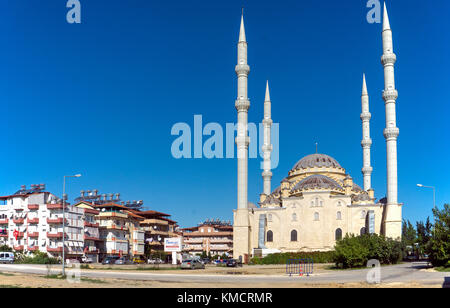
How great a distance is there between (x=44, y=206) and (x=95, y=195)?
2161 cm

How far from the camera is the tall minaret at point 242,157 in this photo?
74938 mm

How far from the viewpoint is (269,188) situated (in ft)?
299

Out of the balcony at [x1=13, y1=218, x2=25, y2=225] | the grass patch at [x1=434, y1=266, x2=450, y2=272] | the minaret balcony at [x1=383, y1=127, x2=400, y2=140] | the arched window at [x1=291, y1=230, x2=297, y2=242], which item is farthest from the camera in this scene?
the arched window at [x1=291, y1=230, x2=297, y2=242]

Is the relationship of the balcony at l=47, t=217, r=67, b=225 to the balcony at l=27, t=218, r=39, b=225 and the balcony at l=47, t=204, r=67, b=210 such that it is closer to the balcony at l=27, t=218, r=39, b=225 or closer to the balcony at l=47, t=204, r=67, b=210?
the balcony at l=47, t=204, r=67, b=210

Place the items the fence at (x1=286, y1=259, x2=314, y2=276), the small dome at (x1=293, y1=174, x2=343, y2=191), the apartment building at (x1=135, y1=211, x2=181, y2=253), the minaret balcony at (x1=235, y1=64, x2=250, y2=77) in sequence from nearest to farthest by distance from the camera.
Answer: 1. the fence at (x1=286, y1=259, x2=314, y2=276)
2. the minaret balcony at (x1=235, y1=64, x2=250, y2=77)
3. the small dome at (x1=293, y1=174, x2=343, y2=191)
4. the apartment building at (x1=135, y1=211, x2=181, y2=253)

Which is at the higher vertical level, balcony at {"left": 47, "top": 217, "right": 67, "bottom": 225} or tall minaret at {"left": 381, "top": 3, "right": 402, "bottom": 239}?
tall minaret at {"left": 381, "top": 3, "right": 402, "bottom": 239}

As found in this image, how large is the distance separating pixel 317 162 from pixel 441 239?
50505mm

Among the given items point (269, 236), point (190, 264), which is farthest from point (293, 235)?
point (190, 264)

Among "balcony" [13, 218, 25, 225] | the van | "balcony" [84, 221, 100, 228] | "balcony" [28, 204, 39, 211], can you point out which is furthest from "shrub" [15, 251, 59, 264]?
"balcony" [84, 221, 100, 228]

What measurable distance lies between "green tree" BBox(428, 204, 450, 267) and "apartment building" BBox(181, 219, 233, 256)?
77.5m

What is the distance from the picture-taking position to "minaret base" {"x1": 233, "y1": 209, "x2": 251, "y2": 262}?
74.8 m

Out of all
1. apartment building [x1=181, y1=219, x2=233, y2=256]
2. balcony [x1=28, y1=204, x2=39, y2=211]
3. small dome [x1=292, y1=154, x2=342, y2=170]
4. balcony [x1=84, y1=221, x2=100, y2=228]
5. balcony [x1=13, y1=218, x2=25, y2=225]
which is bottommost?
apartment building [x1=181, y1=219, x2=233, y2=256]

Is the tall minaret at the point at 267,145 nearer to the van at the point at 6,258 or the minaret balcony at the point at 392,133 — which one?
the minaret balcony at the point at 392,133

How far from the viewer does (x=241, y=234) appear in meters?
75.0
